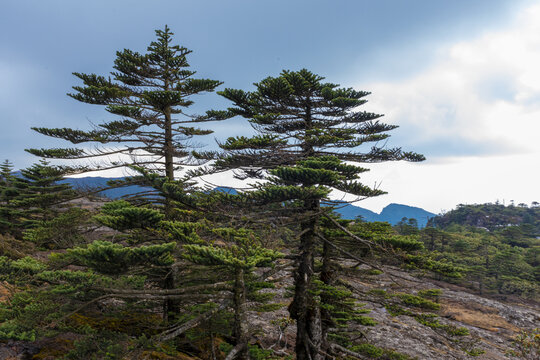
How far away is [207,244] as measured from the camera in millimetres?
5051

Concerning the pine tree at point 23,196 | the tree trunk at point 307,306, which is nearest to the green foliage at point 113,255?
the tree trunk at point 307,306

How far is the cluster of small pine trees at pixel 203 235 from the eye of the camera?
4.77 meters

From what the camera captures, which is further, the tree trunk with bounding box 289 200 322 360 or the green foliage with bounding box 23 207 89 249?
the tree trunk with bounding box 289 200 322 360

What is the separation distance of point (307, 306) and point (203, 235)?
3.93 m

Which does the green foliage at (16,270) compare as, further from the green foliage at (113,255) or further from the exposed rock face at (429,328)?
the exposed rock face at (429,328)

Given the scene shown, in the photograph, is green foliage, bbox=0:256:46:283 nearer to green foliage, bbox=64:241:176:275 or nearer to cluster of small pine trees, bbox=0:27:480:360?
cluster of small pine trees, bbox=0:27:480:360

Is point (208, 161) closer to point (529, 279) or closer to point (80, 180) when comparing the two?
point (80, 180)

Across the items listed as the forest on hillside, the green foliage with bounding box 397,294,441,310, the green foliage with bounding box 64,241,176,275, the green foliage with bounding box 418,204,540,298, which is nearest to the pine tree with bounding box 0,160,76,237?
the forest on hillside

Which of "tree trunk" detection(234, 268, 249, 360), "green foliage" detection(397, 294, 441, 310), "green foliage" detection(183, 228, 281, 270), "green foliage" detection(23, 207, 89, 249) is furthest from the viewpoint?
"green foliage" detection(23, 207, 89, 249)

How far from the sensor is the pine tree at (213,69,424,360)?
5.90 m

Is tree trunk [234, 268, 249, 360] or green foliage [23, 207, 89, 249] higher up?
green foliage [23, 207, 89, 249]

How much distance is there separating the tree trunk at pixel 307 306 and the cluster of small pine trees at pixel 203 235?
0.12 feet

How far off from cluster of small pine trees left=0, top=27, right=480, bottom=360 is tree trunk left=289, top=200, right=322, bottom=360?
4cm

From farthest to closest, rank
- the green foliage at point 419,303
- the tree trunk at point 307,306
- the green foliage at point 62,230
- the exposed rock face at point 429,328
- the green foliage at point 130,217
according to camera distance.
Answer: the exposed rock face at point 429,328 < the tree trunk at point 307,306 < the green foliage at point 62,230 < the green foliage at point 419,303 < the green foliage at point 130,217
